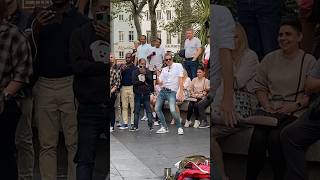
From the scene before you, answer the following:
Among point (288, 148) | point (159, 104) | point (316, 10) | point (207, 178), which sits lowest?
point (207, 178)

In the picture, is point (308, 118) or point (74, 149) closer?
point (308, 118)

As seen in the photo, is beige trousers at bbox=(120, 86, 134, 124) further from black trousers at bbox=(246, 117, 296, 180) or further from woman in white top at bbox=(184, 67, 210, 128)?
black trousers at bbox=(246, 117, 296, 180)

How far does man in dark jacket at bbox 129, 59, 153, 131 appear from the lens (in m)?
3.77

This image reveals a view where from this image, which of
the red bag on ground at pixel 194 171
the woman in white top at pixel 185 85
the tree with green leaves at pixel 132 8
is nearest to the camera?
the tree with green leaves at pixel 132 8

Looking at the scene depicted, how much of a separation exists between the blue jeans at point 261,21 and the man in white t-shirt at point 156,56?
55cm

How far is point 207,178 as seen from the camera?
13.2 ft

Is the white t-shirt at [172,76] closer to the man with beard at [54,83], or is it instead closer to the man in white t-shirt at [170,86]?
the man in white t-shirt at [170,86]

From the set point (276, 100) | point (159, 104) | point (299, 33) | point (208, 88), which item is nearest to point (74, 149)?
point (159, 104)

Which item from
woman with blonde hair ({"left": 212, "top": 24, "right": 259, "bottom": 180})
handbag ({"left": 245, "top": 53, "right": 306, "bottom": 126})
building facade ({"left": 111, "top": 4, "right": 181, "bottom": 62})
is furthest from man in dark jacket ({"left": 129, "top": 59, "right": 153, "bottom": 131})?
handbag ({"left": 245, "top": 53, "right": 306, "bottom": 126})

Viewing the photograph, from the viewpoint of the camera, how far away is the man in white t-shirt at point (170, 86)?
3.73m

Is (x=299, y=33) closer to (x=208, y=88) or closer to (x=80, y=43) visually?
(x=208, y=88)

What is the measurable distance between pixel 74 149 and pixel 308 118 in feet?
5.10

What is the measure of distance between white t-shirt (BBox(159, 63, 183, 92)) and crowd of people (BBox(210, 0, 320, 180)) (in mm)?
214

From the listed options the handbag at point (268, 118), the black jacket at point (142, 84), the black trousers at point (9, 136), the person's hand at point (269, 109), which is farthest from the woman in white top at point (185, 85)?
the black trousers at point (9, 136)
